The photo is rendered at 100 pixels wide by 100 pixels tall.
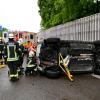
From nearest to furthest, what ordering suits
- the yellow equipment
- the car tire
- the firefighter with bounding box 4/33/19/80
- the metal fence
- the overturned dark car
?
the firefighter with bounding box 4/33/19/80, the car tire, the yellow equipment, the overturned dark car, the metal fence

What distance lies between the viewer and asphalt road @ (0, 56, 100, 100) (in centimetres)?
1205

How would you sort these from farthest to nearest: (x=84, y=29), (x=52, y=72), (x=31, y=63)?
(x=84, y=29)
(x=31, y=63)
(x=52, y=72)

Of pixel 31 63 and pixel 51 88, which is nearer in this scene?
pixel 51 88

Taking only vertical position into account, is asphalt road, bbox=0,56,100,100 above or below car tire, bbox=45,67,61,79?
below

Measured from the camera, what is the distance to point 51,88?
1410cm

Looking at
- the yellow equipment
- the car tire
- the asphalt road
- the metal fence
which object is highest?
the metal fence

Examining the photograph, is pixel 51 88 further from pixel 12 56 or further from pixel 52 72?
pixel 12 56

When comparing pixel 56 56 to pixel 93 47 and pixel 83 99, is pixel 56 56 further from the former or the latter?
pixel 83 99

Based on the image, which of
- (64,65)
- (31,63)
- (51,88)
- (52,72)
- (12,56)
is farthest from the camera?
(31,63)

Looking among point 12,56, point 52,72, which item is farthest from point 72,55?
point 12,56

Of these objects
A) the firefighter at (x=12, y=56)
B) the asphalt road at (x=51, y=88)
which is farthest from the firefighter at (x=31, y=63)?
the firefighter at (x=12, y=56)

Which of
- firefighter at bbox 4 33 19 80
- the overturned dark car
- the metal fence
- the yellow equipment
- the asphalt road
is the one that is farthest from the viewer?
the metal fence

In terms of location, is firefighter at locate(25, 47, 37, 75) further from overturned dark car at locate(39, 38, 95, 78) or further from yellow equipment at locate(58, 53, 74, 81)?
yellow equipment at locate(58, 53, 74, 81)

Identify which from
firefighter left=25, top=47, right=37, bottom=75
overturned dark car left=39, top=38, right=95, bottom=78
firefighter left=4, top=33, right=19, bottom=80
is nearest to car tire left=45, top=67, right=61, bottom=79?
overturned dark car left=39, top=38, right=95, bottom=78
